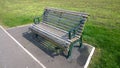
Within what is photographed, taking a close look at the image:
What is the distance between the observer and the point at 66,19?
534cm

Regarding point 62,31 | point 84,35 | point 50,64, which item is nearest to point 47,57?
point 50,64

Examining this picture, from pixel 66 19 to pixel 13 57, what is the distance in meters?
2.41

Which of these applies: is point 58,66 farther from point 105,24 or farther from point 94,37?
point 105,24

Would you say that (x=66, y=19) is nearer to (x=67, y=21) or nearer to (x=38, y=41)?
(x=67, y=21)

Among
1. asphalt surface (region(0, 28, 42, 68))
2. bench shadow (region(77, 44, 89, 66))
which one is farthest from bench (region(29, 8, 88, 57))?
asphalt surface (region(0, 28, 42, 68))

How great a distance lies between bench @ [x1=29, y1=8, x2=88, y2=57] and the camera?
4.55 metres

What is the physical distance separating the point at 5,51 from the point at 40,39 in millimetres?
1534

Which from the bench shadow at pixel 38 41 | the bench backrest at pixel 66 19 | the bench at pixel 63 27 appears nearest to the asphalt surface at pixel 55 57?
the bench shadow at pixel 38 41

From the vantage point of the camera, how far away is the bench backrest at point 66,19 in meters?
4.69

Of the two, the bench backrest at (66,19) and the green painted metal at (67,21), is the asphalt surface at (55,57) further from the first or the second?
the bench backrest at (66,19)

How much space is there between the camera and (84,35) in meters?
6.12

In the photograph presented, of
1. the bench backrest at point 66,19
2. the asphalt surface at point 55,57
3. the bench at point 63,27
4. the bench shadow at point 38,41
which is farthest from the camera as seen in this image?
the bench shadow at point 38,41

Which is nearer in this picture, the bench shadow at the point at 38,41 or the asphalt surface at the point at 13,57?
the asphalt surface at the point at 13,57

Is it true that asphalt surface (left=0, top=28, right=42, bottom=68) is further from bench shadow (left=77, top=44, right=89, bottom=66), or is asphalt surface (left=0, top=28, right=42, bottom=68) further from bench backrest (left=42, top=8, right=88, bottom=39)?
bench backrest (left=42, top=8, right=88, bottom=39)
